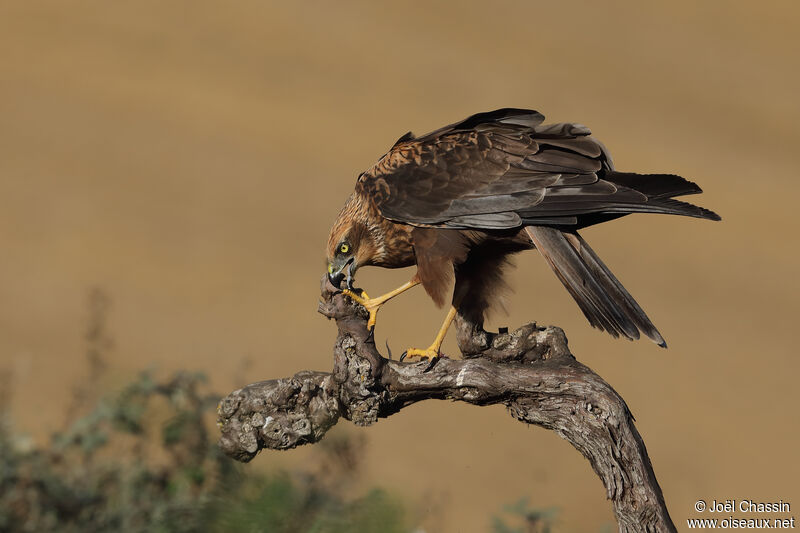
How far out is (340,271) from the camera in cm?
485

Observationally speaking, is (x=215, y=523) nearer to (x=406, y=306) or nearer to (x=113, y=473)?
(x=113, y=473)

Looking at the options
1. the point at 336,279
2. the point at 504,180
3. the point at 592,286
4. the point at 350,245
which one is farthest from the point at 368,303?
the point at 592,286

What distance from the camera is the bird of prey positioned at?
173 inches

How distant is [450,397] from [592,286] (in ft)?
2.96

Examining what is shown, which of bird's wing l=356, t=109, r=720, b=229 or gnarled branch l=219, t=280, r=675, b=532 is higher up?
bird's wing l=356, t=109, r=720, b=229

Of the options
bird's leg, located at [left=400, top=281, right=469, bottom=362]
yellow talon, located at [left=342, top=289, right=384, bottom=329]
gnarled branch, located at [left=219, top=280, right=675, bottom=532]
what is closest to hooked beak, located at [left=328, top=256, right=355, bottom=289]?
yellow talon, located at [left=342, top=289, right=384, bottom=329]

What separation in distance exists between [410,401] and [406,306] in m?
7.49

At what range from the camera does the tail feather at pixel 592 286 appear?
Answer: 4.30 metres

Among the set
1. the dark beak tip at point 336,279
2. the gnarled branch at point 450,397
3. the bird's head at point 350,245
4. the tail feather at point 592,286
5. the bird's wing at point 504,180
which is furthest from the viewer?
the bird's head at point 350,245

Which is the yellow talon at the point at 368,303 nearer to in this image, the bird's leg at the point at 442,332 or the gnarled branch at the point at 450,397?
the gnarled branch at the point at 450,397

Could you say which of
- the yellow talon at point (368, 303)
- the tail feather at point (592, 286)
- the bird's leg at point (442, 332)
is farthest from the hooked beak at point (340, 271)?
the tail feather at point (592, 286)

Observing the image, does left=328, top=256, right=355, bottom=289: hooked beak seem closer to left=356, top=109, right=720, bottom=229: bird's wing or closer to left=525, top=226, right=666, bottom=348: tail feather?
left=356, top=109, right=720, bottom=229: bird's wing

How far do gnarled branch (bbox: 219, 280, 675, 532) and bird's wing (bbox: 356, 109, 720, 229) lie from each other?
0.73 m

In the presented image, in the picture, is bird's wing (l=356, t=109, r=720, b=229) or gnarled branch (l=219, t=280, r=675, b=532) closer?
gnarled branch (l=219, t=280, r=675, b=532)
